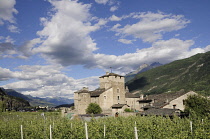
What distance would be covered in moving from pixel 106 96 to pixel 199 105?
2533cm

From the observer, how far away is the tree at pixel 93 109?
44750 millimetres

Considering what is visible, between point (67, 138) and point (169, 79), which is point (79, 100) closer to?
point (67, 138)

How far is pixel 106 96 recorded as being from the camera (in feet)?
160

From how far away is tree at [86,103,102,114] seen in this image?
1762 inches

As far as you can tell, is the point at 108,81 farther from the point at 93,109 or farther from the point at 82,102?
the point at 93,109

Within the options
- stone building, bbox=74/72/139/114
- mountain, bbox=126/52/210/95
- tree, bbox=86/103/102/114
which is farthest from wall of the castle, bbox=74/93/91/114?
mountain, bbox=126/52/210/95

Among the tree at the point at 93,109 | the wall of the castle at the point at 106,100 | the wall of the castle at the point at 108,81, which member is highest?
the wall of the castle at the point at 108,81

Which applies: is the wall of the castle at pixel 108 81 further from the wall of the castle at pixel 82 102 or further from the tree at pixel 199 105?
the tree at pixel 199 105

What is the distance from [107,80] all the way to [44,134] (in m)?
36.2

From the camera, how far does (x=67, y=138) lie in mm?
14641

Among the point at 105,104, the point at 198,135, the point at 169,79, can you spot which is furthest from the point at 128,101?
the point at 169,79

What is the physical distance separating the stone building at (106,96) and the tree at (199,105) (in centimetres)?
1929

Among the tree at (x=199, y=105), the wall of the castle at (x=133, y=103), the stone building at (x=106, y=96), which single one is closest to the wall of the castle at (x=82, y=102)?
the stone building at (x=106, y=96)

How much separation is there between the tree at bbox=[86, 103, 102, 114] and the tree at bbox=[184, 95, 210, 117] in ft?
69.6
